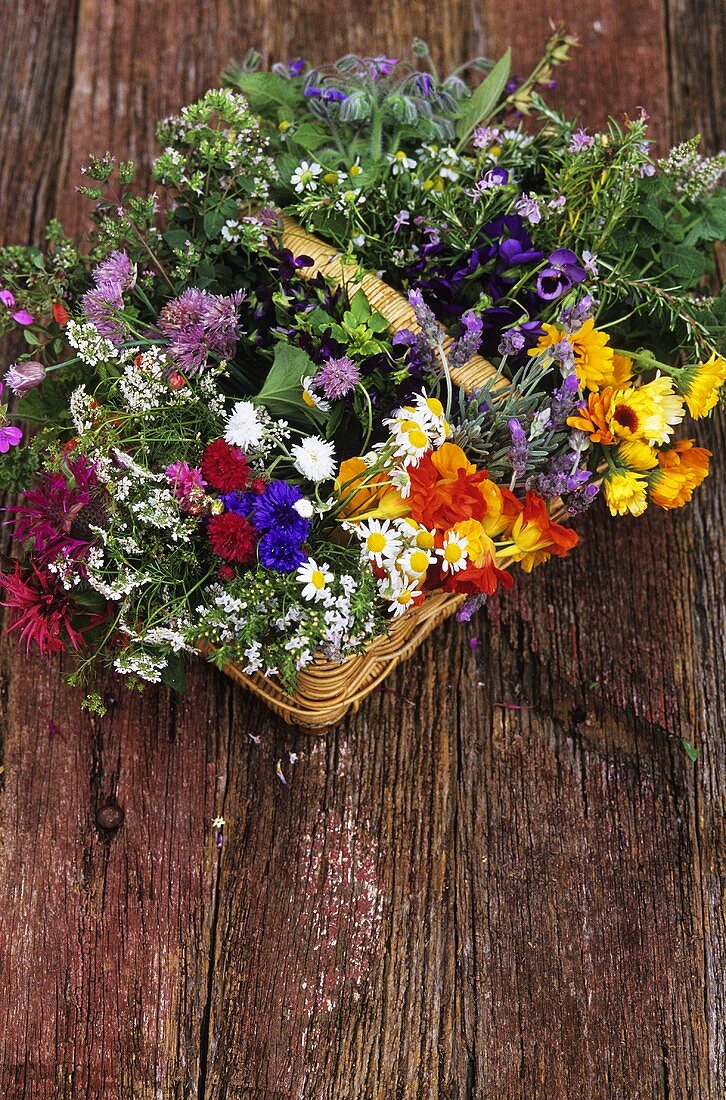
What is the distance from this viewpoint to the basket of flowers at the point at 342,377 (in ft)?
3.26

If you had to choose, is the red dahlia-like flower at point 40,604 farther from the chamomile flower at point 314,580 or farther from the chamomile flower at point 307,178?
the chamomile flower at point 307,178

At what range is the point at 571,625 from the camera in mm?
1381

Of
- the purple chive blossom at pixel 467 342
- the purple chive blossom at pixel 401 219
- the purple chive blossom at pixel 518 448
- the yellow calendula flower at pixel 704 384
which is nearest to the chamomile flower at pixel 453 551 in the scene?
the purple chive blossom at pixel 518 448

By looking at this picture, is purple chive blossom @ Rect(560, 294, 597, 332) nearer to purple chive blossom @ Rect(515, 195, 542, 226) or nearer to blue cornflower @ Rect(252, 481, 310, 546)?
purple chive blossom @ Rect(515, 195, 542, 226)

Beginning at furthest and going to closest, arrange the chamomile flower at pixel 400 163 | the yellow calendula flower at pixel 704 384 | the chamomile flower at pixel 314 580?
the chamomile flower at pixel 400 163
the yellow calendula flower at pixel 704 384
the chamomile flower at pixel 314 580

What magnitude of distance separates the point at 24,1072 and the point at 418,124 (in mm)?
1320

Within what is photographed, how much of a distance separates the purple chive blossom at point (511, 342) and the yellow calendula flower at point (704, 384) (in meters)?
0.20

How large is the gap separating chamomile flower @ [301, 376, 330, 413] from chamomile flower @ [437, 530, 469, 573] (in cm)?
21

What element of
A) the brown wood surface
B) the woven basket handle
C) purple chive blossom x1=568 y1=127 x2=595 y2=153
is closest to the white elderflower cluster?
the woven basket handle

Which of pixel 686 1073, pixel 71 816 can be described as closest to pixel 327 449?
pixel 71 816

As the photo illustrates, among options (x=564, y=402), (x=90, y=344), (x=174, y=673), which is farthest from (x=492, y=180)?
(x=174, y=673)

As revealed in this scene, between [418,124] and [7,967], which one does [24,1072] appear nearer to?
[7,967]

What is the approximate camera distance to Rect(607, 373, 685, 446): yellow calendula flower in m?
1.04

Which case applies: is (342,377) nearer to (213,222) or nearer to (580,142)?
(213,222)
